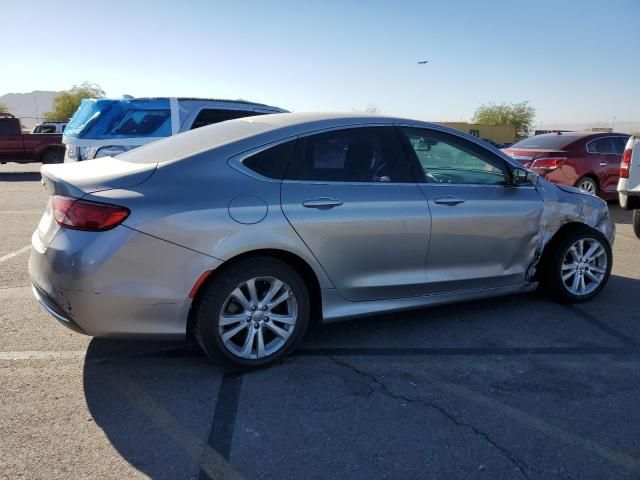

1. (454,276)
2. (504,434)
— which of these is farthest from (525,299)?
(504,434)

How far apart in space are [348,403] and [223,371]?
89 centimetres

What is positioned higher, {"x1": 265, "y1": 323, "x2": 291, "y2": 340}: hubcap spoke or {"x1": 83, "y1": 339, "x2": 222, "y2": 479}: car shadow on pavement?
{"x1": 265, "y1": 323, "x2": 291, "y2": 340}: hubcap spoke

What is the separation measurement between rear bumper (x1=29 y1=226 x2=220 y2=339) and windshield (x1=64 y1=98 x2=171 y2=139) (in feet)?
19.6

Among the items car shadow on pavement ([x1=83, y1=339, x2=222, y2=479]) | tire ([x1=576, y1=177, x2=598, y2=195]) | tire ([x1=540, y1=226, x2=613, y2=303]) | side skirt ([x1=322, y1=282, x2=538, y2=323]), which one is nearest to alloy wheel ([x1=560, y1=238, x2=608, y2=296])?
tire ([x1=540, y1=226, x2=613, y2=303])

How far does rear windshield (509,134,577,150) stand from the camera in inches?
415

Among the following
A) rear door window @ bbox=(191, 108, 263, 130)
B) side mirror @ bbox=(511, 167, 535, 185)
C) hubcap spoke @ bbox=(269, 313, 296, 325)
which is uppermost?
rear door window @ bbox=(191, 108, 263, 130)

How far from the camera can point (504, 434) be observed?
2.88 m

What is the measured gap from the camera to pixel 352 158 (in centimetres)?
384

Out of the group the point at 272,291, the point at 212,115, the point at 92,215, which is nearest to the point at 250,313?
the point at 272,291

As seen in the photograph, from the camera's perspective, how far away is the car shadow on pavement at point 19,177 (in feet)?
53.1

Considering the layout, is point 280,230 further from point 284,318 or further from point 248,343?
point 248,343

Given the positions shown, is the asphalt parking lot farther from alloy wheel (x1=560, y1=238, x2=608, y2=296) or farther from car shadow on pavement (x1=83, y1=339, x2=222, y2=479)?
alloy wheel (x1=560, y1=238, x2=608, y2=296)

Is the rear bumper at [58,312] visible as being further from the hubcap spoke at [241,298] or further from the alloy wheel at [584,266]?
the alloy wheel at [584,266]

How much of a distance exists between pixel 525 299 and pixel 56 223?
3.95 metres
